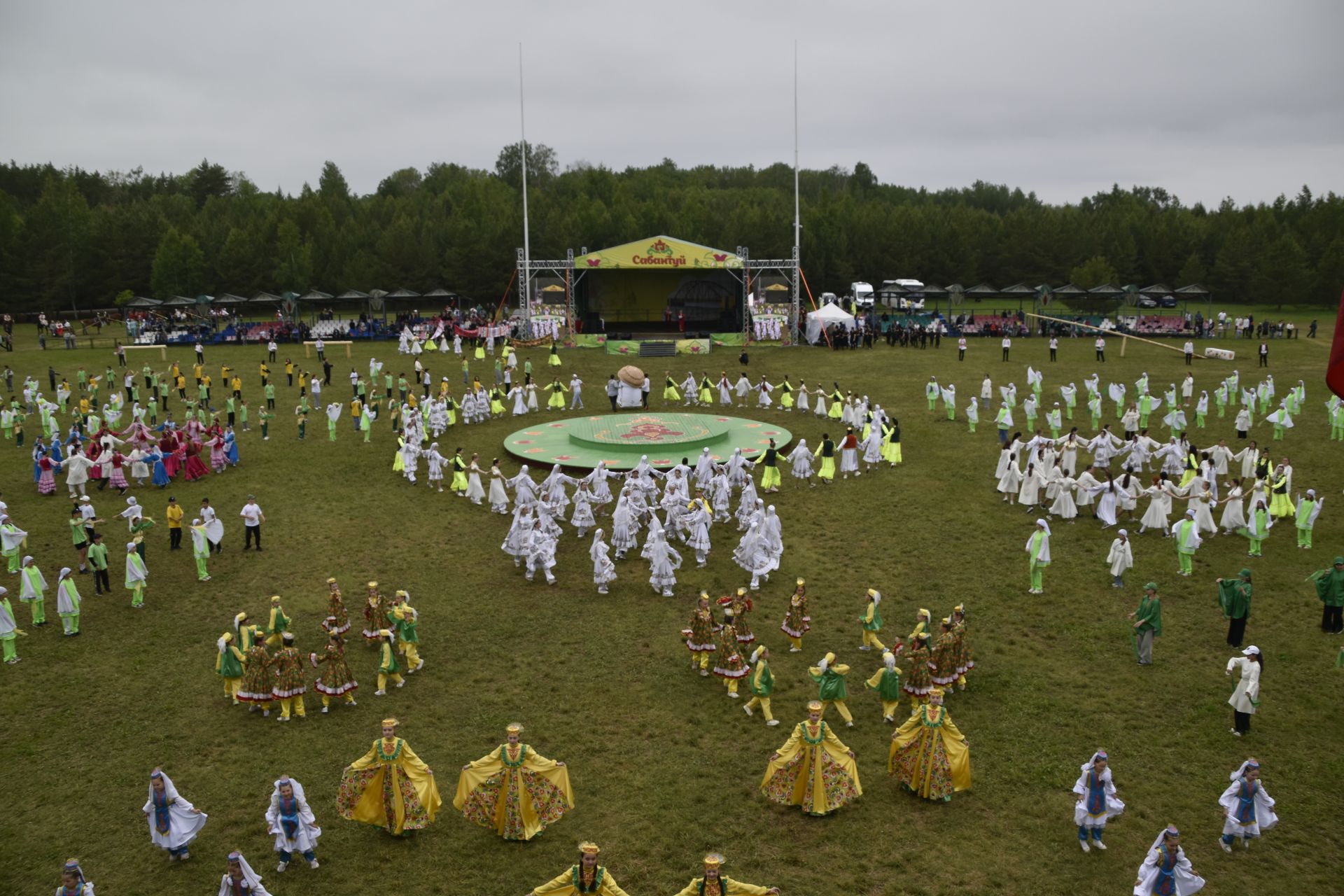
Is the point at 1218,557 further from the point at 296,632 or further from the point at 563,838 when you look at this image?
the point at 296,632

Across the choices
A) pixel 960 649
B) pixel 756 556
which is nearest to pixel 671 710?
pixel 960 649

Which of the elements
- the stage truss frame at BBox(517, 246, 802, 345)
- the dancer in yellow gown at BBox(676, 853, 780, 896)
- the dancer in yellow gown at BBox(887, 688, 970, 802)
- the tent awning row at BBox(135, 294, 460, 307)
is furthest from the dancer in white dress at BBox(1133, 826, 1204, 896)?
the tent awning row at BBox(135, 294, 460, 307)

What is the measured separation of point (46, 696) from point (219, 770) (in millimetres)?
3595

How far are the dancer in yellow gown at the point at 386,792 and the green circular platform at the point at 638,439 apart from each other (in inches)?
532

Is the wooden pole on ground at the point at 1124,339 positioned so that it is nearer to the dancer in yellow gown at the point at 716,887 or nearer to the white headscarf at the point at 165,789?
the dancer in yellow gown at the point at 716,887

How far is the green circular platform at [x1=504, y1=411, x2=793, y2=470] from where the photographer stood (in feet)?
78.1

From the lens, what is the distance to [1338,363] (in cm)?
589

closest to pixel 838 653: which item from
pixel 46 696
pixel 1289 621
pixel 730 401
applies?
pixel 1289 621

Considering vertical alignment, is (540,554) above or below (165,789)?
above

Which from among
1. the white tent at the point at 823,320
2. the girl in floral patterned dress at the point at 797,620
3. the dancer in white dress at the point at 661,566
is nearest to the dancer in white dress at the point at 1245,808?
the girl in floral patterned dress at the point at 797,620

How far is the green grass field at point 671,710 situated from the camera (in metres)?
9.13

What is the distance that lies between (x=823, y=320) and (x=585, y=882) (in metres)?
37.5

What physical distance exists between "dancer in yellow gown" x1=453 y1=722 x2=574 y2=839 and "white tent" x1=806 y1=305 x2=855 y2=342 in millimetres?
35478

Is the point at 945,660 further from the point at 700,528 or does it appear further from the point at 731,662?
the point at 700,528
